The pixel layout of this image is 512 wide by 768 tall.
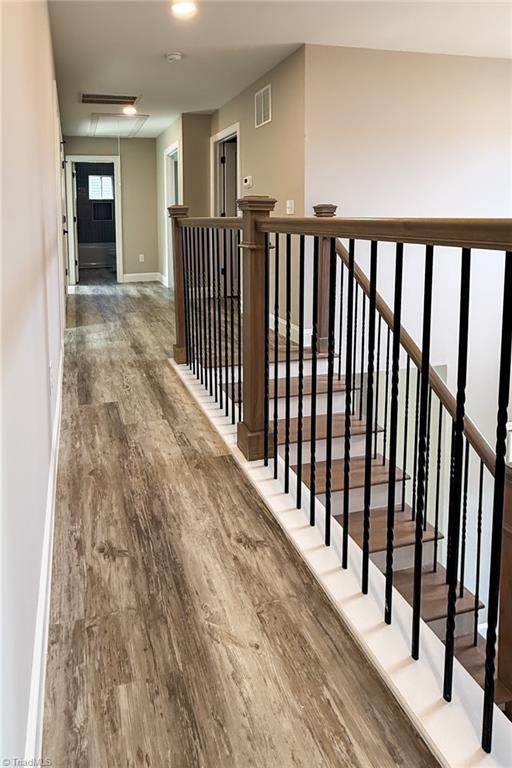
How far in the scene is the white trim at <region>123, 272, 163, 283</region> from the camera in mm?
10789

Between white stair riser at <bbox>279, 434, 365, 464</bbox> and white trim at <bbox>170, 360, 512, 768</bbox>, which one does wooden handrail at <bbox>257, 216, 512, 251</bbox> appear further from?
white stair riser at <bbox>279, 434, 365, 464</bbox>

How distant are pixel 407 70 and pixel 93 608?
15.4 feet

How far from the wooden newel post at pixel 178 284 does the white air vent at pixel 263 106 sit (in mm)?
1724

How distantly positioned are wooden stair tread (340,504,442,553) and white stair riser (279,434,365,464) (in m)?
0.43

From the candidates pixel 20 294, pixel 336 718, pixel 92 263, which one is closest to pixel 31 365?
pixel 20 294

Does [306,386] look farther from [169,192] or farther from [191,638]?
[169,192]

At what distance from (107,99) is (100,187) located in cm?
713

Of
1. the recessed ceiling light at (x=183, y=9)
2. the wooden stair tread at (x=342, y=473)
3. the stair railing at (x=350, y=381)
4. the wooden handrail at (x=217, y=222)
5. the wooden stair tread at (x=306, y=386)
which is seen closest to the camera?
the stair railing at (x=350, y=381)

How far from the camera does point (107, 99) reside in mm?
7039

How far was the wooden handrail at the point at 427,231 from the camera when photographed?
1.15 metres

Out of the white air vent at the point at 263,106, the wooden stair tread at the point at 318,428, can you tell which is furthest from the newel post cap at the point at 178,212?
the white air vent at the point at 263,106

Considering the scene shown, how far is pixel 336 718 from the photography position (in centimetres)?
146

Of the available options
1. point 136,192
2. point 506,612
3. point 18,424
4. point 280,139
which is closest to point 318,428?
point 506,612

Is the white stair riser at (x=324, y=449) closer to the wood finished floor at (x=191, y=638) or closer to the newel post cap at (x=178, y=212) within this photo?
the wood finished floor at (x=191, y=638)
